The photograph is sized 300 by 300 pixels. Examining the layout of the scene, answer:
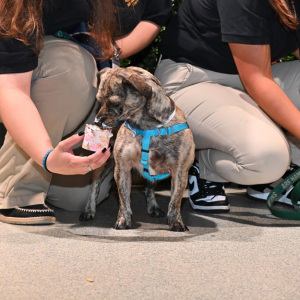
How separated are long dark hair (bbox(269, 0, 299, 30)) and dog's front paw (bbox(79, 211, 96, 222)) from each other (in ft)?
4.32

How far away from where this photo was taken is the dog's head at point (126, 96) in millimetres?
2330

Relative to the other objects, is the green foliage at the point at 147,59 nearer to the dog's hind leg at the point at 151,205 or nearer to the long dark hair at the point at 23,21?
the dog's hind leg at the point at 151,205

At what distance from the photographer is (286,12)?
253cm

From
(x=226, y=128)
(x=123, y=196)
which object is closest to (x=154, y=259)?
(x=123, y=196)

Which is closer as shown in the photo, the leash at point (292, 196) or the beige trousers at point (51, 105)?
the beige trousers at point (51, 105)

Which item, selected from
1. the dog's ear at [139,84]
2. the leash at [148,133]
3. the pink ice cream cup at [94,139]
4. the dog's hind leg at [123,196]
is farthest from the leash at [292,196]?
the pink ice cream cup at [94,139]

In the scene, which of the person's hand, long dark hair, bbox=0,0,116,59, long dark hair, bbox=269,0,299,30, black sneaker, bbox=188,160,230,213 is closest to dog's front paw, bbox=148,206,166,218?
black sneaker, bbox=188,160,230,213

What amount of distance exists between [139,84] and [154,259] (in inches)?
28.8

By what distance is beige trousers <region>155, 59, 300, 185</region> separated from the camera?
267 centimetres

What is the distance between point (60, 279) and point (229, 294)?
Answer: 574 mm

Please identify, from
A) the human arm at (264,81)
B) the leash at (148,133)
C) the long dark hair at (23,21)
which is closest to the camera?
the long dark hair at (23,21)

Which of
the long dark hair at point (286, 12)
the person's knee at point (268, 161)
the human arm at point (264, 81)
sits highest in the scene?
the long dark hair at point (286, 12)

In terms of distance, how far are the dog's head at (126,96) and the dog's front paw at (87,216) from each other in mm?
580

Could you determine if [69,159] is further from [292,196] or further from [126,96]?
[292,196]
